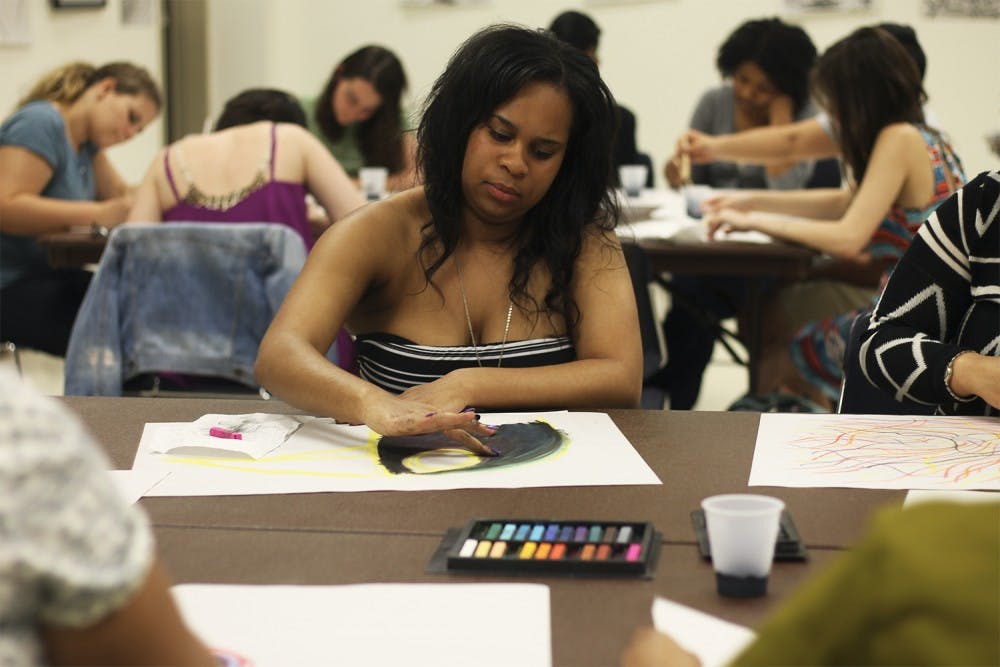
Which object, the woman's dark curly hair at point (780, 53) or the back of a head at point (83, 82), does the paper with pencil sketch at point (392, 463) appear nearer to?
the back of a head at point (83, 82)

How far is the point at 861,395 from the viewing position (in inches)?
78.0

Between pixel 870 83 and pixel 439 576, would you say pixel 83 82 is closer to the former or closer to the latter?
pixel 870 83

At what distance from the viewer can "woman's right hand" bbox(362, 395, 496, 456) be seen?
1513 mm

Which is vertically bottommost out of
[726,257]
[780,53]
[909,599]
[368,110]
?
[726,257]

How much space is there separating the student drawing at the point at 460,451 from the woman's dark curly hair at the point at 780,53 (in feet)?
11.6

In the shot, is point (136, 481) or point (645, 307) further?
point (645, 307)

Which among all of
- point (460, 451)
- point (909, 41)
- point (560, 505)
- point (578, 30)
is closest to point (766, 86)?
point (578, 30)

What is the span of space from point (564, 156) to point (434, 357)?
404mm

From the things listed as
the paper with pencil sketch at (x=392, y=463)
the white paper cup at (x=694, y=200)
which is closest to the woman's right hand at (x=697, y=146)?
the white paper cup at (x=694, y=200)

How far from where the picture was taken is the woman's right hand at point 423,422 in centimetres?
151

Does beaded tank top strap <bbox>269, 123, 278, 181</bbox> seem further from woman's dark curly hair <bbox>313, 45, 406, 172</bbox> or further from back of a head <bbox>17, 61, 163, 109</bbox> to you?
woman's dark curly hair <bbox>313, 45, 406, 172</bbox>

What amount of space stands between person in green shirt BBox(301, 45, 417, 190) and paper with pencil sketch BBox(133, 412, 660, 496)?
10.6 ft

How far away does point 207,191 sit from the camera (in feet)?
10.8

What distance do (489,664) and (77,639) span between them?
38 cm
